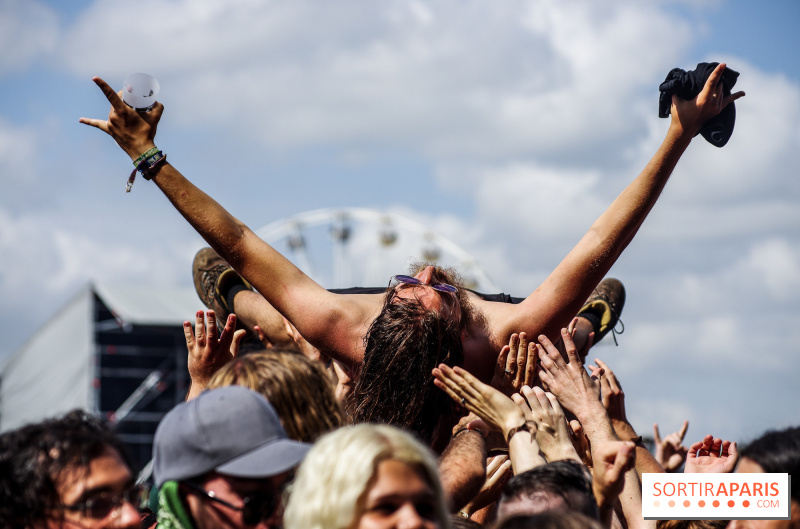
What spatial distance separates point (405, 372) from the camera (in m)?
3.02

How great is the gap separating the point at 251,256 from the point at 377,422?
0.67 metres

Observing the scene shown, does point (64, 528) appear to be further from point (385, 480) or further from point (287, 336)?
point (287, 336)

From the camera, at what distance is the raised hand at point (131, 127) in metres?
2.97

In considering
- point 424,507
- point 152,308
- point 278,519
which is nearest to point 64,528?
point 278,519

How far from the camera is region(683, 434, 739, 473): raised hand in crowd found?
10.3 ft

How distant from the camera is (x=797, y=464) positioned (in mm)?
2412

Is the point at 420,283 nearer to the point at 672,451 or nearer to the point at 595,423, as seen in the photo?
the point at 595,423

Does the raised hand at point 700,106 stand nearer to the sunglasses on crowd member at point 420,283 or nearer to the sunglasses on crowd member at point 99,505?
the sunglasses on crowd member at point 420,283

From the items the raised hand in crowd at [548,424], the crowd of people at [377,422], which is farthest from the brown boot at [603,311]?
the raised hand in crowd at [548,424]

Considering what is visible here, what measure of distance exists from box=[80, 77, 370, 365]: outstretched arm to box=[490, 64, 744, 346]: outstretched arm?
0.67 metres

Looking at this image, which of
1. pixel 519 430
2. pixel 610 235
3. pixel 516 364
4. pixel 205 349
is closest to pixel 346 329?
pixel 205 349

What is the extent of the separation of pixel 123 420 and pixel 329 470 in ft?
92.9

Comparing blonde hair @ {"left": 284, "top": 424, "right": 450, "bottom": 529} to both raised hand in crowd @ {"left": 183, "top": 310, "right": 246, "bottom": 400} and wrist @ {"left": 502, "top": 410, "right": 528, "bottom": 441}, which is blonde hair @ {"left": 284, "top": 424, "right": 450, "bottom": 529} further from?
raised hand in crowd @ {"left": 183, "top": 310, "right": 246, "bottom": 400}

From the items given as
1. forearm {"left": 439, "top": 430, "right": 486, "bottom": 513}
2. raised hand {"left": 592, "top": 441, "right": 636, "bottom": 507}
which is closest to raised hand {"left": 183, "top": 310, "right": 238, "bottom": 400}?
forearm {"left": 439, "top": 430, "right": 486, "bottom": 513}
